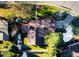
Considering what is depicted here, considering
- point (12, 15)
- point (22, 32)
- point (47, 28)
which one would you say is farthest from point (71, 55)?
point (12, 15)

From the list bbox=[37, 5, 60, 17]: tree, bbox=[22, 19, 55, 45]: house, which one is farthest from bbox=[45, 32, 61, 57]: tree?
bbox=[37, 5, 60, 17]: tree

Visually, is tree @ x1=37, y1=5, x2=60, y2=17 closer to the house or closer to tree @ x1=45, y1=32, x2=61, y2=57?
the house

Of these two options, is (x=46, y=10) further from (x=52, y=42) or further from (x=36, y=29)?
(x=52, y=42)

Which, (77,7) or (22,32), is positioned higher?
(77,7)

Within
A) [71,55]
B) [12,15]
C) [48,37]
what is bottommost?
[71,55]

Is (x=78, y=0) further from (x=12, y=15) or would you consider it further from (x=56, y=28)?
(x=12, y=15)

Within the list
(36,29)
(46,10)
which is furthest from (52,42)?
(46,10)

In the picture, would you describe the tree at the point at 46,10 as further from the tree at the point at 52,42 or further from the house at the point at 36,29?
the tree at the point at 52,42

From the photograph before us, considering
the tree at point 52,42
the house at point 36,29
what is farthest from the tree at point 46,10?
the tree at point 52,42
